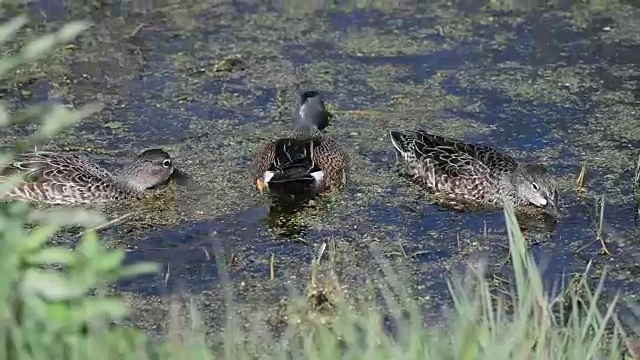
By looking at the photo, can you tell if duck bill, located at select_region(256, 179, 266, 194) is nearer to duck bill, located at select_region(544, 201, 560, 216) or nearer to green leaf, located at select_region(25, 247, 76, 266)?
duck bill, located at select_region(544, 201, 560, 216)

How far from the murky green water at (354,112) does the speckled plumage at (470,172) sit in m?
0.16

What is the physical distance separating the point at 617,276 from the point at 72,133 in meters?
3.81

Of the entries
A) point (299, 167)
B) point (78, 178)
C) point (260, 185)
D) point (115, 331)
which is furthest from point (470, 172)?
point (115, 331)

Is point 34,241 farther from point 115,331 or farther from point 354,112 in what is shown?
point 354,112

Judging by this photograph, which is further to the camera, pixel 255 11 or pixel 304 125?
pixel 255 11

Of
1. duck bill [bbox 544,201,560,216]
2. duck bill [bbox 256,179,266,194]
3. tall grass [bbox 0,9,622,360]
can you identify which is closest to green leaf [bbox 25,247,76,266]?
tall grass [bbox 0,9,622,360]

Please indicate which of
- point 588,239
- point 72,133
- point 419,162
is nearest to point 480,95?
point 419,162

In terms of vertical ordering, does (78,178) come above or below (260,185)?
above

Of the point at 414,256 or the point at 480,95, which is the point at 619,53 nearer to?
the point at 480,95

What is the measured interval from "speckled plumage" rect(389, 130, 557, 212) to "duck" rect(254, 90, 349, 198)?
1.50 ft

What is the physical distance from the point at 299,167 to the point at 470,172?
1046 millimetres

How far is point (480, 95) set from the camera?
863cm

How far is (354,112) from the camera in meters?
8.47

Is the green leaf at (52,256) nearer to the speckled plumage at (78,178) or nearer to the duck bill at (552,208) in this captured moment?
the speckled plumage at (78,178)
